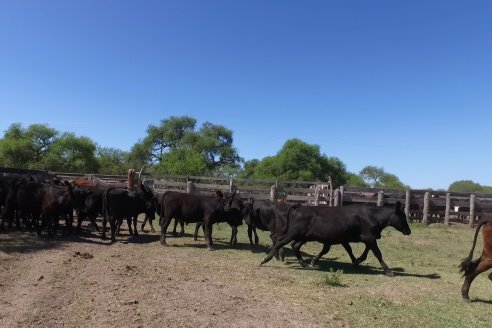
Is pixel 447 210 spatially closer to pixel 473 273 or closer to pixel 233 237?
pixel 233 237

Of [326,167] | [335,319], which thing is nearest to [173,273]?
[335,319]

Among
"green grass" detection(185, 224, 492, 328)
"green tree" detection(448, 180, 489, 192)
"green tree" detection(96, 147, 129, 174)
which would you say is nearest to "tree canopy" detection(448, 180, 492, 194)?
"green tree" detection(448, 180, 489, 192)

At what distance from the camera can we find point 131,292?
22.1ft

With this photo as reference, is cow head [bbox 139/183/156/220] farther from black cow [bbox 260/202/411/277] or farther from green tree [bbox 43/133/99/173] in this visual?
green tree [bbox 43/133/99/173]

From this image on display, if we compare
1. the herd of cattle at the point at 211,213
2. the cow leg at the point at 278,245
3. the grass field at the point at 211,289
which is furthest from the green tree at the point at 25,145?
the cow leg at the point at 278,245

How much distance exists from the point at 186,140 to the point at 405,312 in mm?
64523

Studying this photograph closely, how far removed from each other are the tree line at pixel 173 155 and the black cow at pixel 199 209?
111 ft

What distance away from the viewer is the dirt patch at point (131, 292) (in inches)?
221

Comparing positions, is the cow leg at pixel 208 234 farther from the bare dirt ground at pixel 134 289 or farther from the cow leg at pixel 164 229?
the cow leg at pixel 164 229

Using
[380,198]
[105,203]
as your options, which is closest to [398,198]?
[380,198]

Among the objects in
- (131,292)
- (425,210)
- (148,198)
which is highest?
(425,210)

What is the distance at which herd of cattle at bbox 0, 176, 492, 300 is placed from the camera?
9672 mm

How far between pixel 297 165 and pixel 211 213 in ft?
158

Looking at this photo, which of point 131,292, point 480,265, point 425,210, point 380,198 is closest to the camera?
point 131,292
